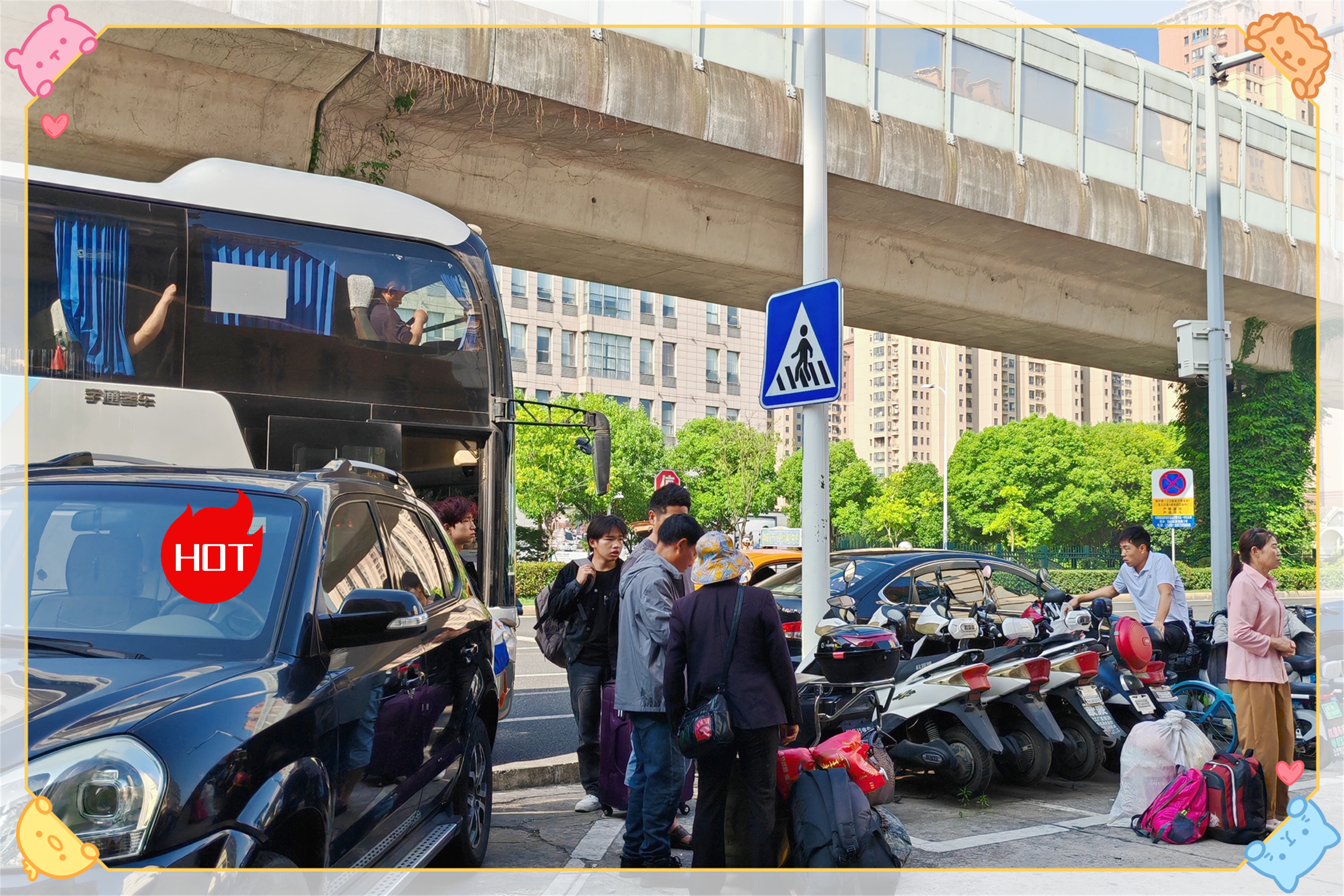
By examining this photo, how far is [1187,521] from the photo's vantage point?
642 inches

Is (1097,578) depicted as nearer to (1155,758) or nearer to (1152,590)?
(1152,590)

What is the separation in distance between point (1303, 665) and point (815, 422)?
3.94 meters

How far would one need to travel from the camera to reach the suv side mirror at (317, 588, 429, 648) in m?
3.23

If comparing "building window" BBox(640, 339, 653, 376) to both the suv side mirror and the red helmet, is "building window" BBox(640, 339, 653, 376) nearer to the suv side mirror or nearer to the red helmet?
the red helmet

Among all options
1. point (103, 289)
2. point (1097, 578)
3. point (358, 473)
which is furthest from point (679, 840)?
point (1097, 578)

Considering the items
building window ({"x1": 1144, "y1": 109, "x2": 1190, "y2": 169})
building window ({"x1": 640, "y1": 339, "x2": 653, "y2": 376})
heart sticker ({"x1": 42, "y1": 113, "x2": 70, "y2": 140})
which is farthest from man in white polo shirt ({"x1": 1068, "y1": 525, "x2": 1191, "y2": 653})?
building window ({"x1": 640, "y1": 339, "x2": 653, "y2": 376})

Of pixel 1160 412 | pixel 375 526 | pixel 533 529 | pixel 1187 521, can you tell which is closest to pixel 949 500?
pixel 533 529

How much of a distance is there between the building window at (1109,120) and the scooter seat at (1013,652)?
1034cm

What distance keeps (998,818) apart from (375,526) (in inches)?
163

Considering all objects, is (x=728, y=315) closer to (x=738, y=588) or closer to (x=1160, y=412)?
(x=738, y=588)

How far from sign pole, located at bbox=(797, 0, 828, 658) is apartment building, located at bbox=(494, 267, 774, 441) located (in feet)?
180

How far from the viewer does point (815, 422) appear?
286 inches

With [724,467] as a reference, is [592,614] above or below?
below

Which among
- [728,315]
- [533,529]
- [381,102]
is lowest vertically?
A: [533,529]
